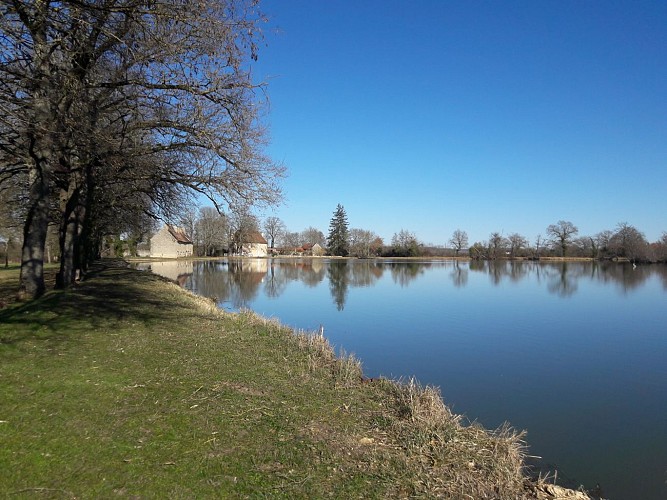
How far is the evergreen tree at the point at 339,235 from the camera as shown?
97938 millimetres

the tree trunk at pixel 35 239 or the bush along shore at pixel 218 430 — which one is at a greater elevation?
the tree trunk at pixel 35 239

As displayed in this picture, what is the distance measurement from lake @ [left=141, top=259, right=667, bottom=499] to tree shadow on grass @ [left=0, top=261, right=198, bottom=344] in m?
4.95

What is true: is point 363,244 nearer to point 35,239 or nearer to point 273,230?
point 273,230

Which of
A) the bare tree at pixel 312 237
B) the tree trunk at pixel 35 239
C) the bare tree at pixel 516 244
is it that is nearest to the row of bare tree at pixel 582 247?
the bare tree at pixel 516 244

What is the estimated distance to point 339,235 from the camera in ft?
328

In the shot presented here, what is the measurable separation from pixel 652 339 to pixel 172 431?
1597 cm

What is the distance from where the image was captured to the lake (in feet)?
20.7

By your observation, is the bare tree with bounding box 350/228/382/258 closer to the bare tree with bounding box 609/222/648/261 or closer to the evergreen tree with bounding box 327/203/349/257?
the evergreen tree with bounding box 327/203/349/257

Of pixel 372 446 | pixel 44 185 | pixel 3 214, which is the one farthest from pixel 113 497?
pixel 3 214

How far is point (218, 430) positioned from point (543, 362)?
31.6 feet

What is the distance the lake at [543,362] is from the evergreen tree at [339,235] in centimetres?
7359

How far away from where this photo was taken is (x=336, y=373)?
7066mm

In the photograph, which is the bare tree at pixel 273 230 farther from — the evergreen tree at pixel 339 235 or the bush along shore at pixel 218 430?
the bush along shore at pixel 218 430

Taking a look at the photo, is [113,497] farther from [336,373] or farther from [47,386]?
[336,373]
